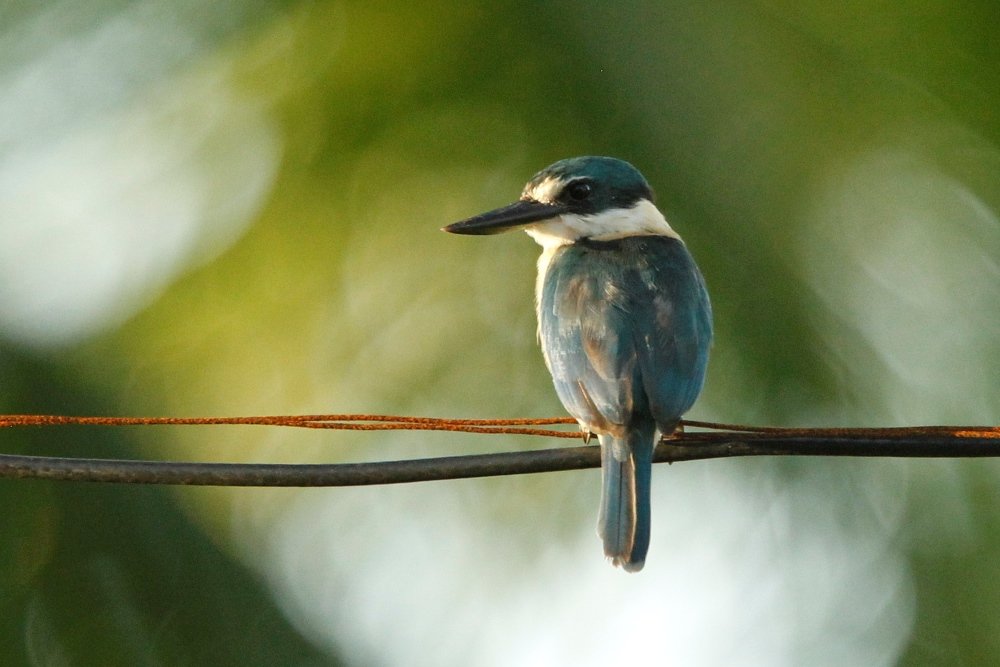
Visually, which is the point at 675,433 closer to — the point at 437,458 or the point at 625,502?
the point at 625,502

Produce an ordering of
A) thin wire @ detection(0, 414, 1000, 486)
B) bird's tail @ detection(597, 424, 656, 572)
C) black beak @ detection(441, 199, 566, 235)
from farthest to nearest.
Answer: black beak @ detection(441, 199, 566, 235)
bird's tail @ detection(597, 424, 656, 572)
thin wire @ detection(0, 414, 1000, 486)

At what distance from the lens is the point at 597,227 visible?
193 inches

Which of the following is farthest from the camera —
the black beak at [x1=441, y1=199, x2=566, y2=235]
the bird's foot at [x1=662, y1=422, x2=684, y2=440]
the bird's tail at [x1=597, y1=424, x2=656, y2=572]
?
the black beak at [x1=441, y1=199, x2=566, y2=235]

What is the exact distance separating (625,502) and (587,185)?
161 centimetres

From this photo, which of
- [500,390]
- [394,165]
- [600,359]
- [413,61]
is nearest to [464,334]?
[500,390]

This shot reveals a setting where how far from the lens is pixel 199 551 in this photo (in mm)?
6918

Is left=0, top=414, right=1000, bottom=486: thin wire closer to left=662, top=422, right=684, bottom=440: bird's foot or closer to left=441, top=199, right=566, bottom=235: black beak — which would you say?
left=662, top=422, right=684, bottom=440: bird's foot

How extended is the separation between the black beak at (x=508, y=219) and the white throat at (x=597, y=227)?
0.03m

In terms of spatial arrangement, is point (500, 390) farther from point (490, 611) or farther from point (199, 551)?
point (199, 551)

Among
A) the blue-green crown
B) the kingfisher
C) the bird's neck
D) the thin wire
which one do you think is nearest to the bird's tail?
the kingfisher

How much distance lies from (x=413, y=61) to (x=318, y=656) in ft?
10.2

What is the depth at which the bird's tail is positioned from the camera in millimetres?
3668

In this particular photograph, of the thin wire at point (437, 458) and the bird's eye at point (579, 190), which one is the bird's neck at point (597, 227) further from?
the thin wire at point (437, 458)

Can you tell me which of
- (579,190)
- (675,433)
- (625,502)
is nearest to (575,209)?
(579,190)
